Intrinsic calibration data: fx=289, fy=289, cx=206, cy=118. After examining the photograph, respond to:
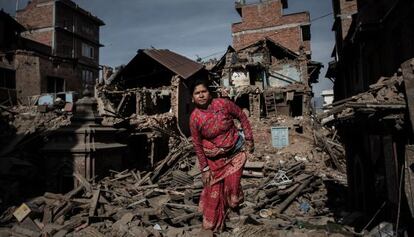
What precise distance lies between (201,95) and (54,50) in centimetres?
3960

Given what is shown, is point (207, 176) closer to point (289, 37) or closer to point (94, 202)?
point (94, 202)

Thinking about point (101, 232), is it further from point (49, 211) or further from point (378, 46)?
point (378, 46)

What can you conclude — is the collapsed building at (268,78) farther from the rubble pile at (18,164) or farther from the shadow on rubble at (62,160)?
the rubble pile at (18,164)

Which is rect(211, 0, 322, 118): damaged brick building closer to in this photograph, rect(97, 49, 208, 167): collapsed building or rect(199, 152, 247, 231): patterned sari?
rect(97, 49, 208, 167): collapsed building

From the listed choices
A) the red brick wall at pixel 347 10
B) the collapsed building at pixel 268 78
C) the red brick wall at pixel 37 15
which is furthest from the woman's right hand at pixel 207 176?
the red brick wall at pixel 37 15

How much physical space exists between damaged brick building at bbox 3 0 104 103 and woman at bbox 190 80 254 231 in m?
29.1

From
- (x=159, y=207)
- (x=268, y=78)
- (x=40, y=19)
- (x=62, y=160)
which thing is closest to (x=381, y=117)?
(x=159, y=207)

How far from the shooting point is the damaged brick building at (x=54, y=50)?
Result: 2859cm

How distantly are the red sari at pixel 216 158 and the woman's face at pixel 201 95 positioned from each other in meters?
0.10

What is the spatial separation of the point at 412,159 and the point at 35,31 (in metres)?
44.9

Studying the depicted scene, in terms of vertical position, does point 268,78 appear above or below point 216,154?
above

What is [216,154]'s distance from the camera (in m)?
4.45

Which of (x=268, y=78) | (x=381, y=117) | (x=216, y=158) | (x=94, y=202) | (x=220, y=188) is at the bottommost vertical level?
(x=94, y=202)

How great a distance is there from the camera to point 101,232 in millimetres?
6945
